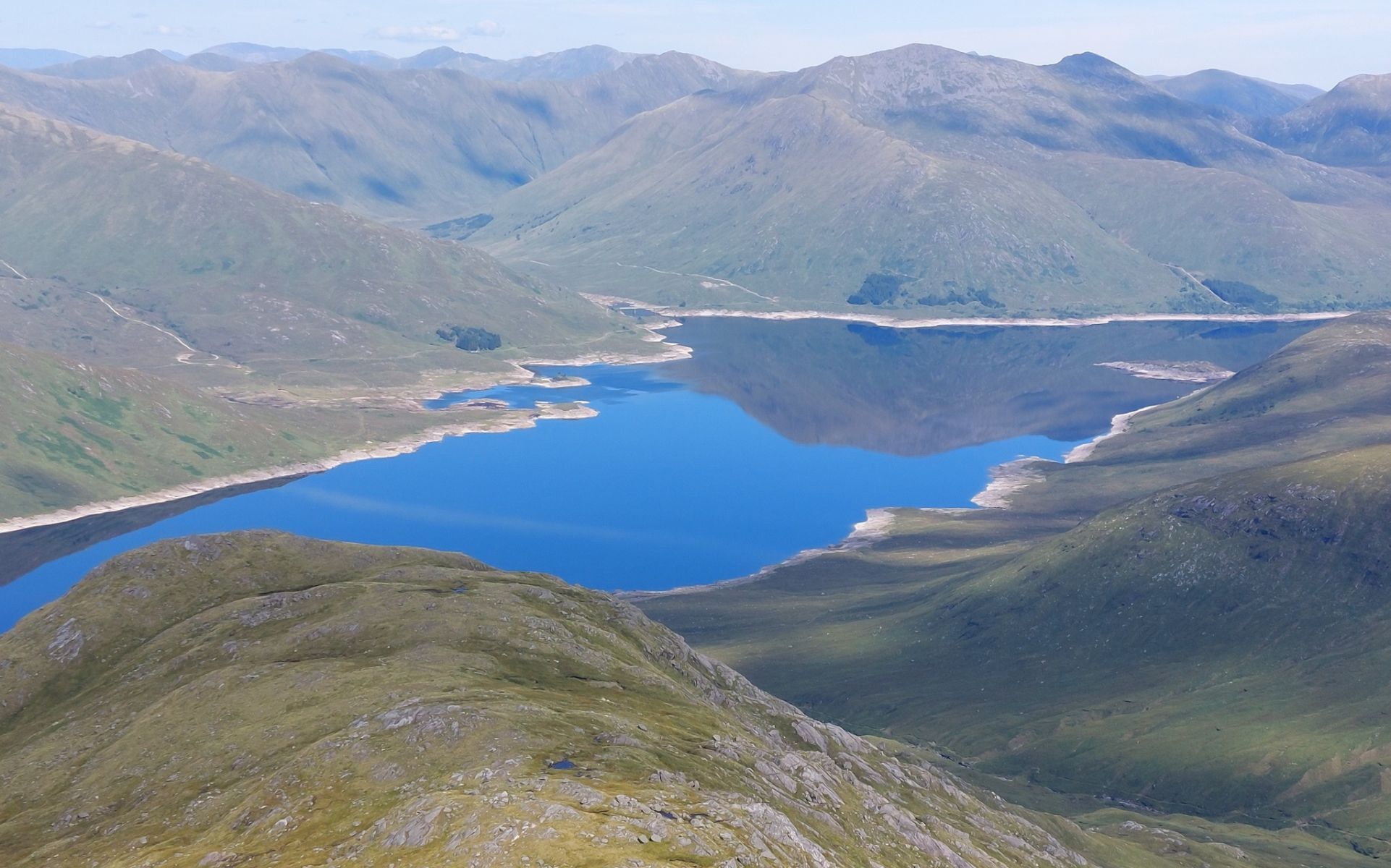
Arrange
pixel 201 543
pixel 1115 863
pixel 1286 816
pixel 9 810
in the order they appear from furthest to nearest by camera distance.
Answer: pixel 1286 816
pixel 201 543
pixel 1115 863
pixel 9 810

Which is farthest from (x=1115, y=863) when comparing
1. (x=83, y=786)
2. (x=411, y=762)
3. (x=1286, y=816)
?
(x=83, y=786)

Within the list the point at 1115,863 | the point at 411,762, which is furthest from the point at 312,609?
the point at 1115,863

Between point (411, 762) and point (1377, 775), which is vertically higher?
point (411, 762)

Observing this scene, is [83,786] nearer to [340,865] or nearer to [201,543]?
[340,865]

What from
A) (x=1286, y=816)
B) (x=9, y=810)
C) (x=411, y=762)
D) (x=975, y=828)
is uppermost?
(x=411, y=762)

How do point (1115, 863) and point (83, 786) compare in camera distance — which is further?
point (1115, 863)

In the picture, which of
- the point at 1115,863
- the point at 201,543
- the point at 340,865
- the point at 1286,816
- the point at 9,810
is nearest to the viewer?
the point at 340,865
